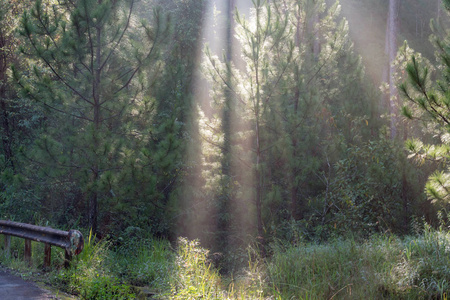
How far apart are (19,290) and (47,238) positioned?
1146mm

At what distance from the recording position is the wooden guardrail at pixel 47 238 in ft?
18.6

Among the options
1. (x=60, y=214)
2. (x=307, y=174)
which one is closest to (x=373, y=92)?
(x=307, y=174)

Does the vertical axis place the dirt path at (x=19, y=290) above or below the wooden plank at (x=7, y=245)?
below

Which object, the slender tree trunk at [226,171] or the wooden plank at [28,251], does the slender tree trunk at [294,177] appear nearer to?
the slender tree trunk at [226,171]

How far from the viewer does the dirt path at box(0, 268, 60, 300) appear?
4.71 meters

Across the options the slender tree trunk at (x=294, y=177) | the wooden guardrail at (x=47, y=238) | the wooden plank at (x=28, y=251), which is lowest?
the wooden plank at (x=28, y=251)

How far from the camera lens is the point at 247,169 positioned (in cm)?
1019

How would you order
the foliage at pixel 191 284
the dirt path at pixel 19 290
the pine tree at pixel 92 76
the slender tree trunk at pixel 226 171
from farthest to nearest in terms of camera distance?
the slender tree trunk at pixel 226 171
the pine tree at pixel 92 76
the foliage at pixel 191 284
the dirt path at pixel 19 290

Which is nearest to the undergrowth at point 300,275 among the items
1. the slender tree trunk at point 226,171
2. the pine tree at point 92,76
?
the pine tree at point 92,76

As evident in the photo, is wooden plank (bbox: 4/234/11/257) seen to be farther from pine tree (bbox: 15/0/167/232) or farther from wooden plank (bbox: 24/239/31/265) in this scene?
pine tree (bbox: 15/0/167/232)

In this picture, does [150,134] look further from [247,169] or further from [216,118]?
[247,169]

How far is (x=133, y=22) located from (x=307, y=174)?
5.58 metres

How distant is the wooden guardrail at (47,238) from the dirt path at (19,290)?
22.3 inches

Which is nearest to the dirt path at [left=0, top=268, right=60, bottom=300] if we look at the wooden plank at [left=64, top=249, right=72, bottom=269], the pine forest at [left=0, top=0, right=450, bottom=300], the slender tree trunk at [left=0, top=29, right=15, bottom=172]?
the wooden plank at [left=64, top=249, right=72, bottom=269]
